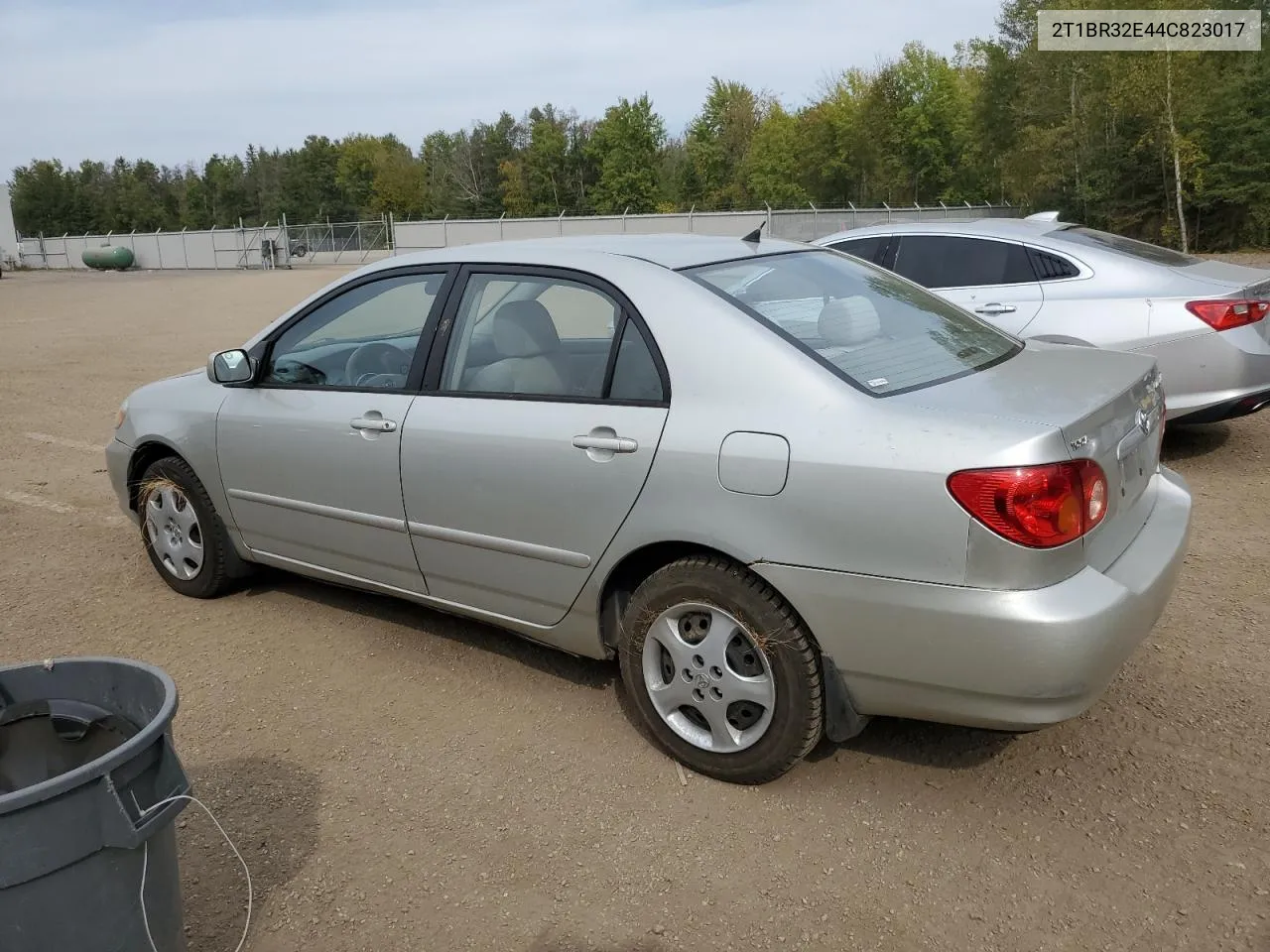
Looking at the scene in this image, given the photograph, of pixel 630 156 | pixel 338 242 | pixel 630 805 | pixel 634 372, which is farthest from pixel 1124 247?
pixel 630 156

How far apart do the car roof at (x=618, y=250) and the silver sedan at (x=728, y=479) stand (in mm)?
19

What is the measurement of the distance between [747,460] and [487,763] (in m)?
1.37

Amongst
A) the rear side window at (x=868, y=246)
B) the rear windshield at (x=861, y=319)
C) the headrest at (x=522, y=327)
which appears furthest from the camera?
the rear side window at (x=868, y=246)

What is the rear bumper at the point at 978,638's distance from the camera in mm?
2674

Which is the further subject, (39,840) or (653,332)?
(653,332)

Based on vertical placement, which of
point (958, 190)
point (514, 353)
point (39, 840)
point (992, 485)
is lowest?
point (39, 840)

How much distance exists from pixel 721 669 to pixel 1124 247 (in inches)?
209

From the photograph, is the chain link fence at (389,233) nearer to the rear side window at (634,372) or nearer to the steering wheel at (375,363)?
the steering wheel at (375,363)

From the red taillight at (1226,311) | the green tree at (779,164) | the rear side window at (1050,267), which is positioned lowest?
the red taillight at (1226,311)

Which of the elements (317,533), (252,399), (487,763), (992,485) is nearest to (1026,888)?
(992,485)

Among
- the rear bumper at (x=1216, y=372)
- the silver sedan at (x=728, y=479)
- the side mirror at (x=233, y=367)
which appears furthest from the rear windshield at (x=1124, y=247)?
the side mirror at (x=233, y=367)

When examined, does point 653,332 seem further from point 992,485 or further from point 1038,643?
point 1038,643

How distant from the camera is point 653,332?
3.33 metres

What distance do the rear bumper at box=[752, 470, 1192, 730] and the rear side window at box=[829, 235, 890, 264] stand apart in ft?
16.5
